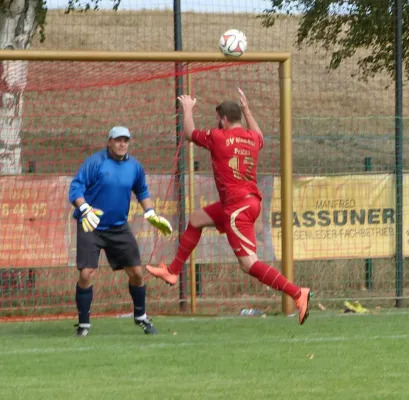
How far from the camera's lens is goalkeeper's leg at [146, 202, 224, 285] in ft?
32.3

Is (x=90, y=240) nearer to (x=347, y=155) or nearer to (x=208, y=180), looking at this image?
(x=208, y=180)

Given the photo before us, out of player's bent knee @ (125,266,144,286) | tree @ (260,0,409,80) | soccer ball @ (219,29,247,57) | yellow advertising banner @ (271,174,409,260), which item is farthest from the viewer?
tree @ (260,0,409,80)

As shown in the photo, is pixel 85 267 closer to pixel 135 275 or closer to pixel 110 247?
pixel 110 247

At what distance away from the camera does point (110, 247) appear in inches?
388

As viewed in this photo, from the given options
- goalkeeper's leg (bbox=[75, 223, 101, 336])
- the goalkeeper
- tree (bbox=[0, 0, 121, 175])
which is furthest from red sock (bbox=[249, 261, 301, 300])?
tree (bbox=[0, 0, 121, 175])

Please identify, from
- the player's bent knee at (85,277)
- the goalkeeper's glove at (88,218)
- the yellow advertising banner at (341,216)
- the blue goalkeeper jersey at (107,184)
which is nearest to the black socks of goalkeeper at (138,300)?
the player's bent knee at (85,277)

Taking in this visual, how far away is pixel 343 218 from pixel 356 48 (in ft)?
10.1

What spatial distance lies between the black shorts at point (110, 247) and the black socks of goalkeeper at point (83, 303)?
259mm

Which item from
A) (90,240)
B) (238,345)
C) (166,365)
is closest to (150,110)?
(90,240)

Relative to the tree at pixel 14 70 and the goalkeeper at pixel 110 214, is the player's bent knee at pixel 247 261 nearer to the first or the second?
the goalkeeper at pixel 110 214

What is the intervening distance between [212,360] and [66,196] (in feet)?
14.3

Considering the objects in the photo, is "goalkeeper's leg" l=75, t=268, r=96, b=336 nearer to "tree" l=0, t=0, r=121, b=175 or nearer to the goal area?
the goal area

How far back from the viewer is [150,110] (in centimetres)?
1300

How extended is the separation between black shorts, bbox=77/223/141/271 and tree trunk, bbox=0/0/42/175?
259 centimetres
